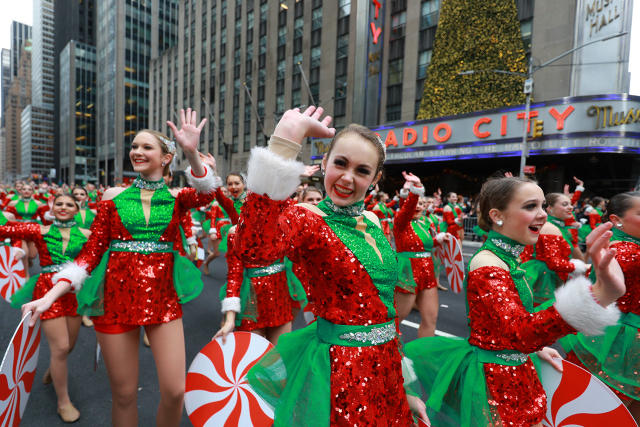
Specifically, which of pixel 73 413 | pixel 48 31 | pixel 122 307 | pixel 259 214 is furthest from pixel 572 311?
pixel 48 31

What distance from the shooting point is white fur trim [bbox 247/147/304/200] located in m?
1.19

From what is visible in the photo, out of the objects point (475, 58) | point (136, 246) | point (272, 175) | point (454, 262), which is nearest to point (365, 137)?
point (272, 175)

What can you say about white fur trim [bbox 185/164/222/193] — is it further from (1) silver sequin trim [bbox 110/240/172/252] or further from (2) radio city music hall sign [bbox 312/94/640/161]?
(2) radio city music hall sign [bbox 312/94/640/161]

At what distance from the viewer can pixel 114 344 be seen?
2.34 m

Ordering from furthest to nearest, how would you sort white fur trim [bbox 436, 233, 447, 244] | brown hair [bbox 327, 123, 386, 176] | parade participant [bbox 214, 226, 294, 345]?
white fur trim [bbox 436, 233, 447, 244] → parade participant [bbox 214, 226, 294, 345] → brown hair [bbox 327, 123, 386, 176]

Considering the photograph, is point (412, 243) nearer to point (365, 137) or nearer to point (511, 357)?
point (511, 357)

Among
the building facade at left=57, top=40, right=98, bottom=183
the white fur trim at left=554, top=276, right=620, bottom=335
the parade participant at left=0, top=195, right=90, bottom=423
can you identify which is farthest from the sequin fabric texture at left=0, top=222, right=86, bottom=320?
the building facade at left=57, top=40, right=98, bottom=183

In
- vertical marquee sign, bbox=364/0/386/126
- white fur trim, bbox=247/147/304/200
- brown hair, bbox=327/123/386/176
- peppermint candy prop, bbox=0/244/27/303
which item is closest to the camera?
white fur trim, bbox=247/147/304/200

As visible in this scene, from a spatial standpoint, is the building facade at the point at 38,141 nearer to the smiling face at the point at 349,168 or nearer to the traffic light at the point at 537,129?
the traffic light at the point at 537,129

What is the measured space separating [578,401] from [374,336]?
131 centimetres

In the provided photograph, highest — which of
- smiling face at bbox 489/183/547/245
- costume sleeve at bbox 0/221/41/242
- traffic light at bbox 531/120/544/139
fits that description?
traffic light at bbox 531/120/544/139

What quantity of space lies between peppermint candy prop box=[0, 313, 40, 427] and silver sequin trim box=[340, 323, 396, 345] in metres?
1.38

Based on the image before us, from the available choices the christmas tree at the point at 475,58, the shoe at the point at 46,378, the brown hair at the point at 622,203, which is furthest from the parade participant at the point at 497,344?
the christmas tree at the point at 475,58

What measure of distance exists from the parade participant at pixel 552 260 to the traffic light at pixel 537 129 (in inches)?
513
